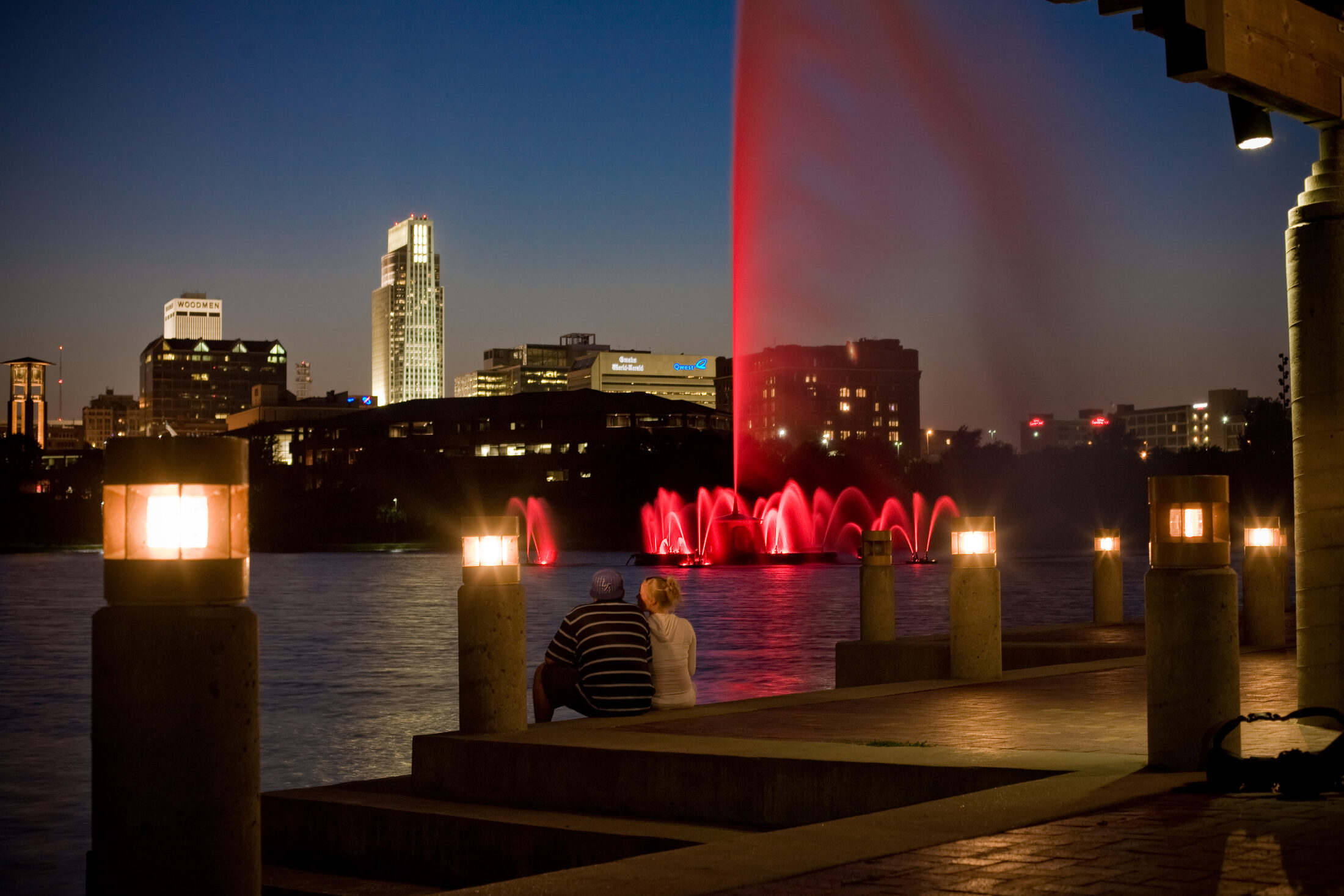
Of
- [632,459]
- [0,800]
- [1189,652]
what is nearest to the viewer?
[1189,652]

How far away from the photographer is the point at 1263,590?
1792 cm

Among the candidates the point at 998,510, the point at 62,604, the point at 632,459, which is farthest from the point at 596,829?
the point at 998,510

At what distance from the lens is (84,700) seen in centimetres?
1958

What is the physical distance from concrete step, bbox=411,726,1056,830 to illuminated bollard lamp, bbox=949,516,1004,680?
4961 millimetres

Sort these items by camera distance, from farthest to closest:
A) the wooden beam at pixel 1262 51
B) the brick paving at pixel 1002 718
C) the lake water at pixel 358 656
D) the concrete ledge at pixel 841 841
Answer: the lake water at pixel 358 656, the brick paving at pixel 1002 718, the wooden beam at pixel 1262 51, the concrete ledge at pixel 841 841

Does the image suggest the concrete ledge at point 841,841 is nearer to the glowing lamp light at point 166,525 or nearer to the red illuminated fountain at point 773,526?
the glowing lamp light at point 166,525

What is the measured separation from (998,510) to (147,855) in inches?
5582

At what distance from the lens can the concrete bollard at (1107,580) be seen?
22875 millimetres

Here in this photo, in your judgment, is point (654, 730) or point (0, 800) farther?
point (0, 800)

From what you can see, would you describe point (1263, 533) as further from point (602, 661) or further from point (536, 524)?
point (536, 524)

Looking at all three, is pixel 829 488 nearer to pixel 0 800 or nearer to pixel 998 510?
pixel 998 510

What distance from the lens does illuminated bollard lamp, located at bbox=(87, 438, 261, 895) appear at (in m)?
3.96

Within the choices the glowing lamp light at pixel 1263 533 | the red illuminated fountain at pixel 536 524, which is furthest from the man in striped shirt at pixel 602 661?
the red illuminated fountain at pixel 536 524

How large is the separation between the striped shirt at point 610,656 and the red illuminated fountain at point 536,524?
8829cm
